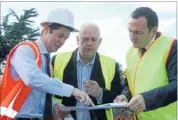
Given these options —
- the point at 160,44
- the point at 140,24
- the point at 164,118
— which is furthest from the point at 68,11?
the point at 164,118

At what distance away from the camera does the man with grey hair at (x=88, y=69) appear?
4066mm

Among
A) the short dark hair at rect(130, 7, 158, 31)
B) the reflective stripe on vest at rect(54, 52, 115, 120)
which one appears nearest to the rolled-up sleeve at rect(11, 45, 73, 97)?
the reflective stripe on vest at rect(54, 52, 115, 120)

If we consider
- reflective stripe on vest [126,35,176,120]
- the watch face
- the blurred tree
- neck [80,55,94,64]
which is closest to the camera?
the watch face

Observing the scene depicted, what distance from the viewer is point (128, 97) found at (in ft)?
12.4

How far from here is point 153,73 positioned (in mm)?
3518

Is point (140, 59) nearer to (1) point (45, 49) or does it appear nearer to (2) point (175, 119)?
(2) point (175, 119)

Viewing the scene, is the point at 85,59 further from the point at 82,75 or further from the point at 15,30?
the point at 15,30

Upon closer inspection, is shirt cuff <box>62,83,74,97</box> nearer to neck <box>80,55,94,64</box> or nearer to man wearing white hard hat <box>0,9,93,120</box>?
man wearing white hard hat <box>0,9,93,120</box>

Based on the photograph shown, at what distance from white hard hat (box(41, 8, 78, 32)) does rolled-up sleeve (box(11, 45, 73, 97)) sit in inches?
16.8

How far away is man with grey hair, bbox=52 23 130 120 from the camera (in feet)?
13.3

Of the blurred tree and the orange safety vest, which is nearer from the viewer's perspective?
the orange safety vest

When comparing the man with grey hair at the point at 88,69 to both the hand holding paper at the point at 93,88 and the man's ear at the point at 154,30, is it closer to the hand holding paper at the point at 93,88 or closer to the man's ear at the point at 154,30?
the hand holding paper at the point at 93,88

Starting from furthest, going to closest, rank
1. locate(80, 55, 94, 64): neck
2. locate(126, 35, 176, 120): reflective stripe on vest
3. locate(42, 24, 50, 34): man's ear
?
locate(80, 55, 94, 64): neck, locate(42, 24, 50, 34): man's ear, locate(126, 35, 176, 120): reflective stripe on vest

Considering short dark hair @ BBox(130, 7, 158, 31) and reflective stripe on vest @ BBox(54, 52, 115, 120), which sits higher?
short dark hair @ BBox(130, 7, 158, 31)
